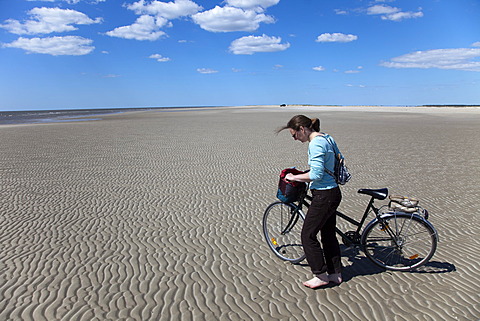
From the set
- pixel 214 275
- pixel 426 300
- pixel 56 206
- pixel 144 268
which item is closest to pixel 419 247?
pixel 426 300

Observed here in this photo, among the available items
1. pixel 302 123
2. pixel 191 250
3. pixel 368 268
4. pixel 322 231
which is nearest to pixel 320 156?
pixel 302 123

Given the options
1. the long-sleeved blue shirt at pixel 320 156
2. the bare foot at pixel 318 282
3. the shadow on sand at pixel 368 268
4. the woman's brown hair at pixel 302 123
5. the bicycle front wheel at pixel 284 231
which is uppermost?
the woman's brown hair at pixel 302 123

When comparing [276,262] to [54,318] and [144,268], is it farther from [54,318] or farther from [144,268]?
[54,318]

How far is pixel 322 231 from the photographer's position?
14.5 ft

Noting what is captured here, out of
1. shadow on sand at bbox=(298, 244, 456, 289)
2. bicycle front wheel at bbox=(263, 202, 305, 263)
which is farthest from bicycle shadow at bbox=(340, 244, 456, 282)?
bicycle front wheel at bbox=(263, 202, 305, 263)

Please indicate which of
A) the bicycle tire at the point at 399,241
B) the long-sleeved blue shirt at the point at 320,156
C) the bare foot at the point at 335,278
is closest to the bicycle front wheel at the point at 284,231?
the bare foot at the point at 335,278

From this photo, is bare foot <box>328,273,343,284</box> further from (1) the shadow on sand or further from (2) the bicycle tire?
(2) the bicycle tire

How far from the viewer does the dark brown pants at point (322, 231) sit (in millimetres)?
4227

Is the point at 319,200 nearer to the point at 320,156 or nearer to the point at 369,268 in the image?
the point at 320,156

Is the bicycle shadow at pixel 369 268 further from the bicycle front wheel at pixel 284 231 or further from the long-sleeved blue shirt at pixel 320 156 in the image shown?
the long-sleeved blue shirt at pixel 320 156

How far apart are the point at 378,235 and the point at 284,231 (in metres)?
1.21

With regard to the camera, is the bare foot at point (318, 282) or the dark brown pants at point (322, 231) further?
the bare foot at point (318, 282)

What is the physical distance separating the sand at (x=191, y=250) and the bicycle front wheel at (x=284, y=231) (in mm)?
157

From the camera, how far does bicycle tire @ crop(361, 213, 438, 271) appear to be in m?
4.59
